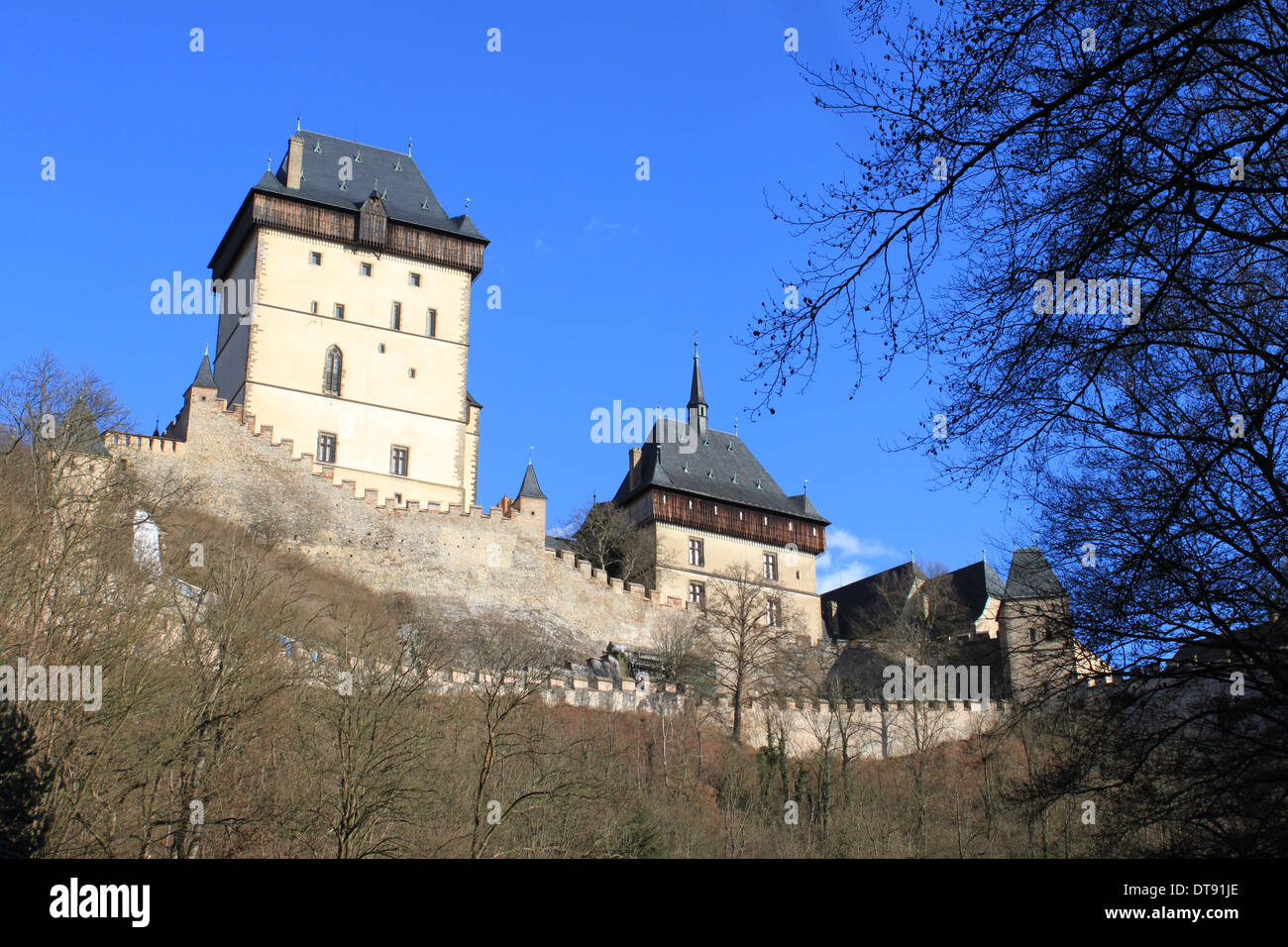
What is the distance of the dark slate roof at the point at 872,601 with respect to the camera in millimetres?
52156

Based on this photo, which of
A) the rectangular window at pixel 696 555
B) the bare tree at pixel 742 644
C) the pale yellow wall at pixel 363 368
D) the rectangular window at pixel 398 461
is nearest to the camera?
the bare tree at pixel 742 644

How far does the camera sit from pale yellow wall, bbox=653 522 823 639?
47.4 m

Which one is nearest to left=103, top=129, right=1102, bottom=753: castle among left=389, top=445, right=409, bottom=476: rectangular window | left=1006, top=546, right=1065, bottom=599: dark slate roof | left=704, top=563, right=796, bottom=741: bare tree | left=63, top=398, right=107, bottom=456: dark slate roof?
left=389, top=445, right=409, bottom=476: rectangular window

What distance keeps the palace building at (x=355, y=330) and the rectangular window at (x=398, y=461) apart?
0.11ft

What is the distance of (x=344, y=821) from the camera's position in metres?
18.2

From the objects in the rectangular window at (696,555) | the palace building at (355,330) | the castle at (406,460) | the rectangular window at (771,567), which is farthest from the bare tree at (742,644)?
the palace building at (355,330)

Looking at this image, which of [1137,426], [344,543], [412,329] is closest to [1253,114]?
[1137,426]

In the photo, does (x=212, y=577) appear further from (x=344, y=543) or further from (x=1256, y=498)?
(x=1256, y=498)

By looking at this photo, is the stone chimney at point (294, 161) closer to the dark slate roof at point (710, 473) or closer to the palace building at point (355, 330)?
the palace building at point (355, 330)

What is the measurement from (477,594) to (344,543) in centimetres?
427

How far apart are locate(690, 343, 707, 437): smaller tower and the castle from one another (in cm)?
93

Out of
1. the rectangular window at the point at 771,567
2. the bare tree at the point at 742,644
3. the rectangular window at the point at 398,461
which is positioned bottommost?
the bare tree at the point at 742,644

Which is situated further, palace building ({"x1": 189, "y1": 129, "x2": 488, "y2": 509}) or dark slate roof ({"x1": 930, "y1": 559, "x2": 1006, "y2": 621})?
dark slate roof ({"x1": 930, "y1": 559, "x2": 1006, "y2": 621})

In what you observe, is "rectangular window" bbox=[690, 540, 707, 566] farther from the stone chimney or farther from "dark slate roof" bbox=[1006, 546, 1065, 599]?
"dark slate roof" bbox=[1006, 546, 1065, 599]
